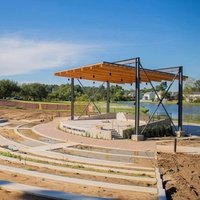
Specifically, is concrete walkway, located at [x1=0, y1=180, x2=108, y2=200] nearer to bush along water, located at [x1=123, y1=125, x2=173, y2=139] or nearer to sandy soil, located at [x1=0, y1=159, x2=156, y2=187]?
sandy soil, located at [x1=0, y1=159, x2=156, y2=187]

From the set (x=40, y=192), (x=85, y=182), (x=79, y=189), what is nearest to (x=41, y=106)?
(x=85, y=182)

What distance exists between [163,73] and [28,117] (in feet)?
62.9

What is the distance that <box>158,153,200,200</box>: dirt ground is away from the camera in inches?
309

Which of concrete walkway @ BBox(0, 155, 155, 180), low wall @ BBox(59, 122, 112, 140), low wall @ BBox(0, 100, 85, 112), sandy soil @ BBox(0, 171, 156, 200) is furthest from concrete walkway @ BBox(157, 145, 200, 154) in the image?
low wall @ BBox(0, 100, 85, 112)

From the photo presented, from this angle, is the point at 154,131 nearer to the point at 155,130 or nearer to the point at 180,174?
the point at 155,130

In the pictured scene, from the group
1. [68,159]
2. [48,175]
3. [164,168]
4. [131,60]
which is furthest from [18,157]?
[131,60]

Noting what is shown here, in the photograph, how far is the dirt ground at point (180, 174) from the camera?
784 cm

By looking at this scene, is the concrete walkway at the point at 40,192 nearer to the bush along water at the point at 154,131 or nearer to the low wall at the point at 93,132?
the low wall at the point at 93,132

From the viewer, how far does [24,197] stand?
22.6 feet

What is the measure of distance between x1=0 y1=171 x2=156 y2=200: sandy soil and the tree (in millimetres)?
64503

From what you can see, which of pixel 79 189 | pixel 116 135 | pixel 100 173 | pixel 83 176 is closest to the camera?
pixel 79 189

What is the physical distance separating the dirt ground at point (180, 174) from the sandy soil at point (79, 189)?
3.11 ft

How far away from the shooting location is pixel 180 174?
9969 mm

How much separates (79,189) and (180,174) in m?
3.82
